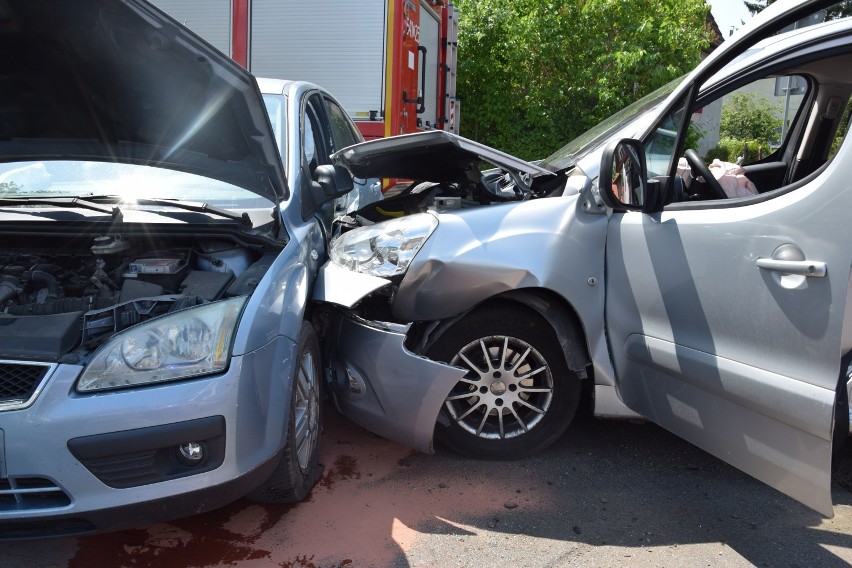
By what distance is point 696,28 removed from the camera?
12.5 meters

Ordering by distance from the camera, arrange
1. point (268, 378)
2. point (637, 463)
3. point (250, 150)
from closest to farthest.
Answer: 1. point (268, 378)
2. point (250, 150)
3. point (637, 463)

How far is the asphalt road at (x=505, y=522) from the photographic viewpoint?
276 cm

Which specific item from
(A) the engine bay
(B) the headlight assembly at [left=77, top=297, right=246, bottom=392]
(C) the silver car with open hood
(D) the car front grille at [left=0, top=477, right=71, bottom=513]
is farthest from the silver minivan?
(D) the car front grille at [left=0, top=477, right=71, bottom=513]

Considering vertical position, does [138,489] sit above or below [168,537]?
above

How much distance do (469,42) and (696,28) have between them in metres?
4.13

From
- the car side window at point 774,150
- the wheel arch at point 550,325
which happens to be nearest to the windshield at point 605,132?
the car side window at point 774,150

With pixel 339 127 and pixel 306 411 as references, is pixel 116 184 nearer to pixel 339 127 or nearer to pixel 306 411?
pixel 306 411

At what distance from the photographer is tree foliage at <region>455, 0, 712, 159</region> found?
1221 centimetres

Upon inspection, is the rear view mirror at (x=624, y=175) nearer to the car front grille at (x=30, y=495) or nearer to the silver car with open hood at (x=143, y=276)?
the silver car with open hood at (x=143, y=276)

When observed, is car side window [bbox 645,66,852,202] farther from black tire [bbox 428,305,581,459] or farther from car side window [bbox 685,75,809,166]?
car side window [bbox 685,75,809,166]

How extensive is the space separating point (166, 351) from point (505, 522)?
155cm

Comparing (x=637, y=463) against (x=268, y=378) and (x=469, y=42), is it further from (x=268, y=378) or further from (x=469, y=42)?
(x=469, y=42)

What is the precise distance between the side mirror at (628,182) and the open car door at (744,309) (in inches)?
0.5

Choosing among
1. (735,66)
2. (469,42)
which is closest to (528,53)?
(469,42)
